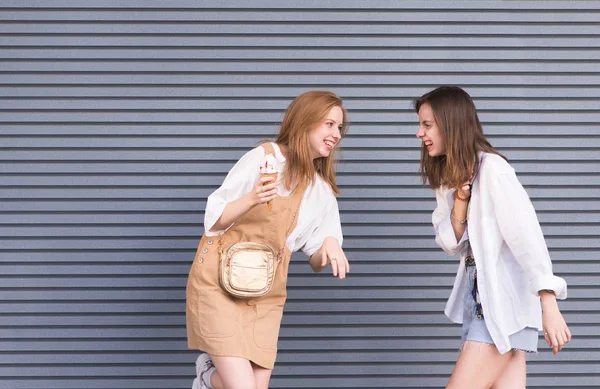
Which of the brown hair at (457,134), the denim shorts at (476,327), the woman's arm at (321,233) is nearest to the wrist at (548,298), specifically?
the denim shorts at (476,327)

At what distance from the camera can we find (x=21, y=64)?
4438mm

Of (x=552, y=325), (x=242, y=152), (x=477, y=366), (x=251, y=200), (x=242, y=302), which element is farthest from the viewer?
(x=242, y=152)

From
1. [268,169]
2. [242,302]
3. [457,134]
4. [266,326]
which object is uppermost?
[457,134]

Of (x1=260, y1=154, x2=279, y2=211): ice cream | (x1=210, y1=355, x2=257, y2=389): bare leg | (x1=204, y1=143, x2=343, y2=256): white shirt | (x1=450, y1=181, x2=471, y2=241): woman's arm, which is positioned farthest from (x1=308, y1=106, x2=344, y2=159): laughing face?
(x1=210, y1=355, x2=257, y2=389): bare leg

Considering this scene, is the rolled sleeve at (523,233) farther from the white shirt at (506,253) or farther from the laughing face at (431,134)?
the laughing face at (431,134)

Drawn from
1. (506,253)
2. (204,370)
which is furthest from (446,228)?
(204,370)

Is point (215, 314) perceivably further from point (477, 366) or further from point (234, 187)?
point (477, 366)

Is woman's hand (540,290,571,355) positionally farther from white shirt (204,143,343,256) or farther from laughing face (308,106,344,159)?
laughing face (308,106,344,159)

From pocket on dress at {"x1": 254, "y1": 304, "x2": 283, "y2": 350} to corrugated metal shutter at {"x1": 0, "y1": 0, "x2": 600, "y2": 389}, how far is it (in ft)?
3.27

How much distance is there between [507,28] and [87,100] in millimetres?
2573

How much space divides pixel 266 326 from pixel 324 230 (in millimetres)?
534

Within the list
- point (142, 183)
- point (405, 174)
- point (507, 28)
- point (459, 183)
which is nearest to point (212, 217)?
point (459, 183)

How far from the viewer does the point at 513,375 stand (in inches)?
125

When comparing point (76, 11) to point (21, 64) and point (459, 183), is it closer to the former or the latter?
point (21, 64)
